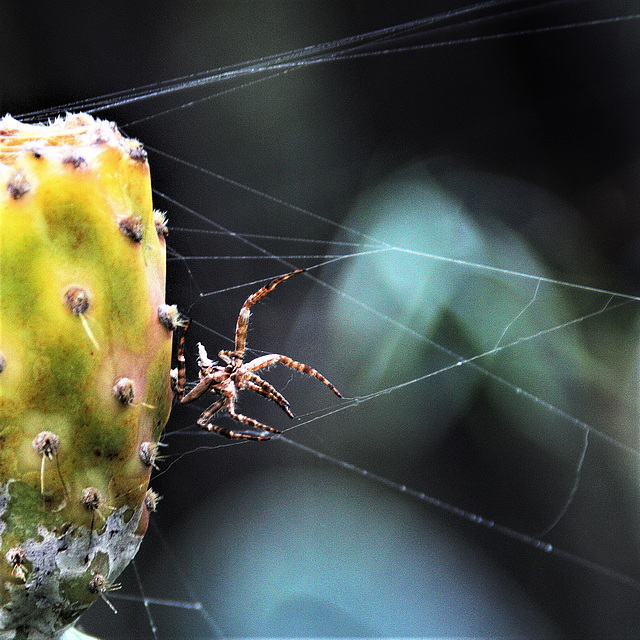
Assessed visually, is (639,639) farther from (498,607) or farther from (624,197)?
(624,197)

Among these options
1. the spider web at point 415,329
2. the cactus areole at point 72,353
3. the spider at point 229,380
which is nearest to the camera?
the cactus areole at point 72,353

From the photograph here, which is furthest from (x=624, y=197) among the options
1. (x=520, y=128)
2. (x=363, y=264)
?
(x=363, y=264)

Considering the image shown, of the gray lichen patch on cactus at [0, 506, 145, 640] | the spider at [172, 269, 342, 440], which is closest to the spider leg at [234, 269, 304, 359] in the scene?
the spider at [172, 269, 342, 440]

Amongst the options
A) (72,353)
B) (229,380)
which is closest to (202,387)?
(229,380)

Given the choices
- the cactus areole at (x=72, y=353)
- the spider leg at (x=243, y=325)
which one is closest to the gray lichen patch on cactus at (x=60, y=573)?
the cactus areole at (x=72, y=353)

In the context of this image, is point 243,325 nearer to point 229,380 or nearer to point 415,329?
point 229,380

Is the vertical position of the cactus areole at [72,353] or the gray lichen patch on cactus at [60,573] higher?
the cactus areole at [72,353]

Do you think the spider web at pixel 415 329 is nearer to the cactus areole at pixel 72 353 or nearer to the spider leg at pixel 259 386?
the spider leg at pixel 259 386
